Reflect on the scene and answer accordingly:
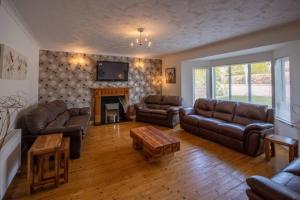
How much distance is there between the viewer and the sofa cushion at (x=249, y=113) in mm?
3535

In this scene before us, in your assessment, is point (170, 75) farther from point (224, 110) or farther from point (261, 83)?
point (261, 83)

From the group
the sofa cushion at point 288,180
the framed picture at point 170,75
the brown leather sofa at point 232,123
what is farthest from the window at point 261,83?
the sofa cushion at point 288,180

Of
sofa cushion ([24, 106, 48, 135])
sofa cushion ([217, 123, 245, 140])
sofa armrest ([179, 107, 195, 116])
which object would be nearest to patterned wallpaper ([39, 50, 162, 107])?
sofa armrest ([179, 107, 195, 116])

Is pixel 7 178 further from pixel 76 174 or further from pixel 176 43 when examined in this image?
pixel 176 43

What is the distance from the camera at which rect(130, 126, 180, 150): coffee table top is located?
2814mm

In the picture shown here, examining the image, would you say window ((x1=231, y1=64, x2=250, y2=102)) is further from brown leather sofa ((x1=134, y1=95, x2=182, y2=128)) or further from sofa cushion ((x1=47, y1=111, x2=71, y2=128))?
sofa cushion ((x1=47, y1=111, x2=71, y2=128))

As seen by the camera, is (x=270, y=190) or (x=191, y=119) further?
(x=191, y=119)

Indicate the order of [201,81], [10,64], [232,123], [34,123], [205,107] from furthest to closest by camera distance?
[201,81] < [205,107] < [232,123] < [34,123] < [10,64]

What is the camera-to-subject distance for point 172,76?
254 inches

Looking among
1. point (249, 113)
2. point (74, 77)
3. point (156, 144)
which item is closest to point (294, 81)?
point (249, 113)

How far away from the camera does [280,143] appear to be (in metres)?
2.73

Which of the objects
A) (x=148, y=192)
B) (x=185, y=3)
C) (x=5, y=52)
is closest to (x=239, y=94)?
(x=185, y=3)

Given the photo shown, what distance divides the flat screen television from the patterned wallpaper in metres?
0.18

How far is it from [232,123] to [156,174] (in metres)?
2.38
